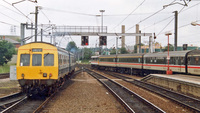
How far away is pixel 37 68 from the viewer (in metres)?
11.8

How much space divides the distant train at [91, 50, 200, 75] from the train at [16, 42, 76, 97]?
13399 mm

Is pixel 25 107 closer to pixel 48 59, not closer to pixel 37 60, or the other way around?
pixel 37 60

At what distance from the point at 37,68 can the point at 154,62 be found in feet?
59.7

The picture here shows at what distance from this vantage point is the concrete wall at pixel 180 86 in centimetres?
1360

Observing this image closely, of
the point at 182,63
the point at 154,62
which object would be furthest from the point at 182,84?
the point at 154,62

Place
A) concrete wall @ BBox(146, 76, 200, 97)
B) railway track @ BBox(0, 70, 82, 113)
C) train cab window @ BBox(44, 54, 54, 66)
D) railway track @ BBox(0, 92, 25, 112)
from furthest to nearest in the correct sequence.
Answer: concrete wall @ BBox(146, 76, 200, 97) → train cab window @ BBox(44, 54, 54, 66) → railway track @ BBox(0, 92, 25, 112) → railway track @ BBox(0, 70, 82, 113)

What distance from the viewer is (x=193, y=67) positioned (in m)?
19.5

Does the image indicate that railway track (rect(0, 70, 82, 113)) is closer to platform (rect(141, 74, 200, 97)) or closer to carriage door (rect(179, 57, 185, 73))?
platform (rect(141, 74, 200, 97))

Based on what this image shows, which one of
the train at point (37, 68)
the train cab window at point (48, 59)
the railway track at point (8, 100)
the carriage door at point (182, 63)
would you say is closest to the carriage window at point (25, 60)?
the train at point (37, 68)

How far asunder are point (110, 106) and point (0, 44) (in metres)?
44.0

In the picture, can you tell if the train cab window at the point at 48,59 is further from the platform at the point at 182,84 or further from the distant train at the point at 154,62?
the distant train at the point at 154,62

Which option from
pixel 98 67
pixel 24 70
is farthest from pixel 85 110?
pixel 98 67

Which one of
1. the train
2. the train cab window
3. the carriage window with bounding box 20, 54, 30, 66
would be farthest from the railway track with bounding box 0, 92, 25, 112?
the train cab window

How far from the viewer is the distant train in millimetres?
19873
